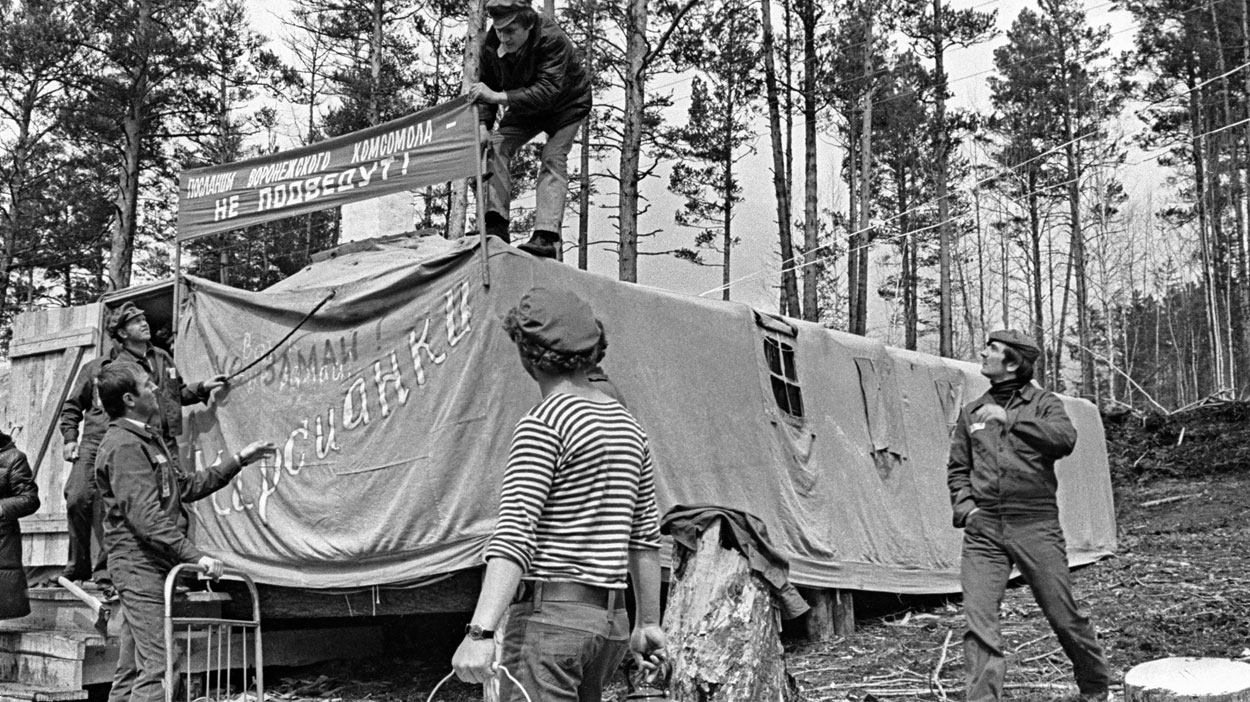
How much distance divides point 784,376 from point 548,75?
10.7ft

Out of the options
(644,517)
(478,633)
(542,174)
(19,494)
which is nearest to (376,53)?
(19,494)

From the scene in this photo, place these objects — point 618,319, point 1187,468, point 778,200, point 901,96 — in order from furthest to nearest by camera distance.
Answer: point 901,96
point 778,200
point 1187,468
point 618,319

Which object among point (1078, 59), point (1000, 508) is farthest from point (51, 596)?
point (1078, 59)

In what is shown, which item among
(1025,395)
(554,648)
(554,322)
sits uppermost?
(1025,395)

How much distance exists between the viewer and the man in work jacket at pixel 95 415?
7.21 metres

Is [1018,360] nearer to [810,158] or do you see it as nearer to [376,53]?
[810,158]

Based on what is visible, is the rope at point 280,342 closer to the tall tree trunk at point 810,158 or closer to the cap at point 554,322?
the cap at point 554,322

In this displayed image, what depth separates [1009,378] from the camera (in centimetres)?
633

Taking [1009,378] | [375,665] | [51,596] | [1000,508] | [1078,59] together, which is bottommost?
[375,665]

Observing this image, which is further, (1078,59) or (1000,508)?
(1078,59)

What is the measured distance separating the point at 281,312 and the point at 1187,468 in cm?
1596

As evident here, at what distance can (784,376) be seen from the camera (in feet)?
28.9

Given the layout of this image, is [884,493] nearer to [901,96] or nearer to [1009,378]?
[1009,378]

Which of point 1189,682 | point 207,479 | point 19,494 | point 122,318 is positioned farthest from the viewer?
point 19,494
